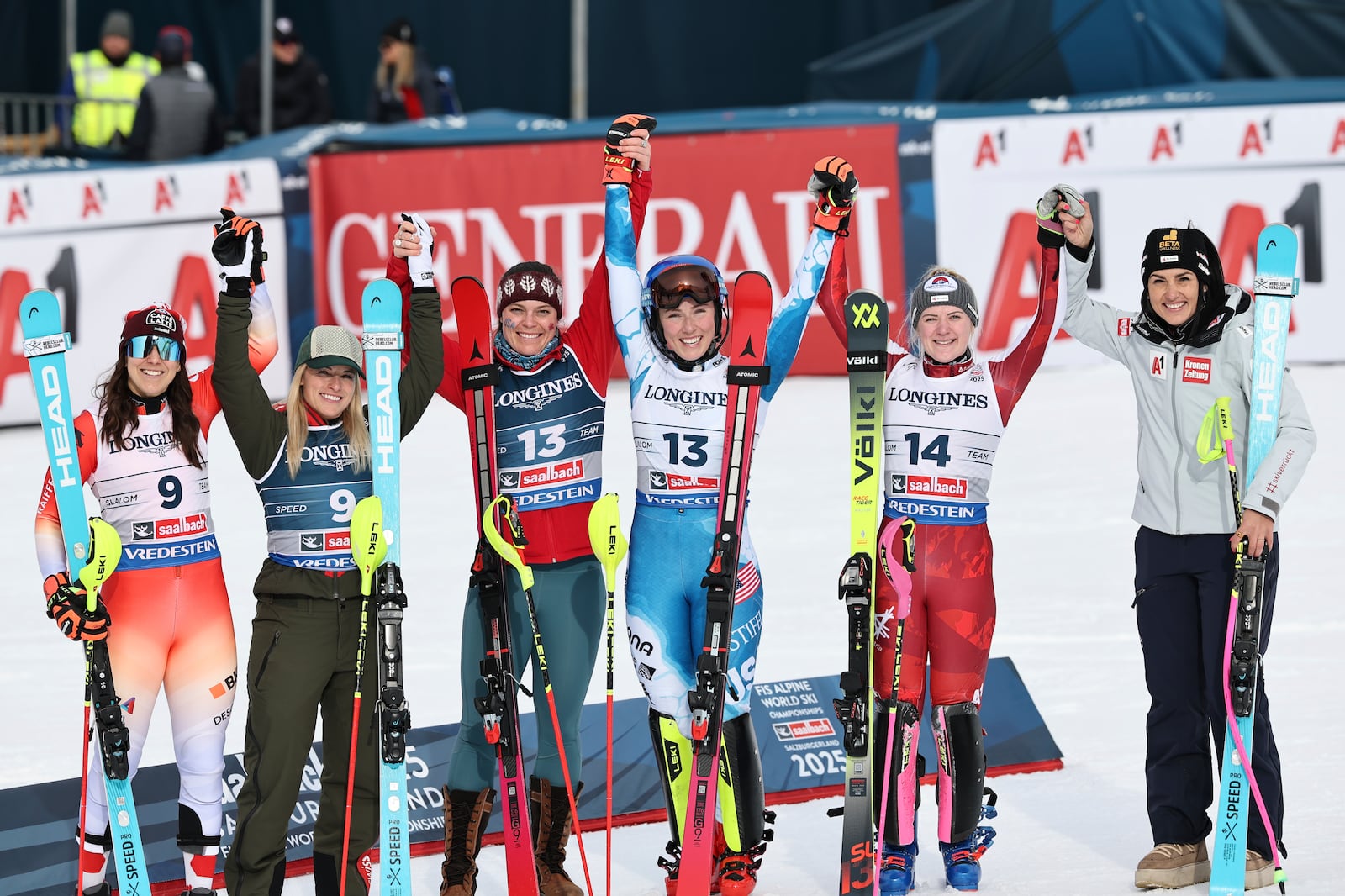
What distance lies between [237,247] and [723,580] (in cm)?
151

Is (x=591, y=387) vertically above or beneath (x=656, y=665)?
above

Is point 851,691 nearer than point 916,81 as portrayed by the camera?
Yes

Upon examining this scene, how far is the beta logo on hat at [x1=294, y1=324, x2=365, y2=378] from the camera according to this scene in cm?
456

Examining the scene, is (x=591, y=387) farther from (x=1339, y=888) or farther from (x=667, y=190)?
(x=667, y=190)

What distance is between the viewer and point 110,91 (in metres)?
12.8

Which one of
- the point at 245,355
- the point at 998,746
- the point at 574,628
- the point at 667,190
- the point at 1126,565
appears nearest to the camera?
the point at 245,355

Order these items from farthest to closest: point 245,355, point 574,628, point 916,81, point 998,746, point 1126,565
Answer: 1. point 916,81
2. point 1126,565
3. point 998,746
4. point 574,628
5. point 245,355

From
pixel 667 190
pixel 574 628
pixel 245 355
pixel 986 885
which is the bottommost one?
pixel 986 885

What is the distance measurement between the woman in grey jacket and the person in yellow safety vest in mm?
9414

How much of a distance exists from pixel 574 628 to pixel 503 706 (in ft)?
0.98

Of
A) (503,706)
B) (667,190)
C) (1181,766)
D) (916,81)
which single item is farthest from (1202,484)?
(916,81)

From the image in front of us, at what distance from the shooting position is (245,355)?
4.51m

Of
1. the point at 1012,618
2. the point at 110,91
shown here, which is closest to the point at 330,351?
the point at 1012,618

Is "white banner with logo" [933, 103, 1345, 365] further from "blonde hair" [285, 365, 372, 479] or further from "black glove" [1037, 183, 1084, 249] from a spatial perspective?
"blonde hair" [285, 365, 372, 479]
